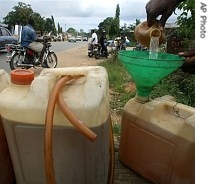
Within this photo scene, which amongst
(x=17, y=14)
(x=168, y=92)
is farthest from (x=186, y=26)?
(x=17, y=14)

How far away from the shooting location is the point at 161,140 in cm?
170

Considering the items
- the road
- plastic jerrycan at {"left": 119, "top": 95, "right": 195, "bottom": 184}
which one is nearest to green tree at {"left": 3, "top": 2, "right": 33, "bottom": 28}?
the road

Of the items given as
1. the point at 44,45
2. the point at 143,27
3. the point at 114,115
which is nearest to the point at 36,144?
the point at 143,27

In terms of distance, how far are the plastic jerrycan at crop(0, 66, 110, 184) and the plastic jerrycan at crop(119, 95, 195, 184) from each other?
36 centimetres

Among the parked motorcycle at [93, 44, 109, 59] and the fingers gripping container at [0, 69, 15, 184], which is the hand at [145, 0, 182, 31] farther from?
the parked motorcycle at [93, 44, 109, 59]

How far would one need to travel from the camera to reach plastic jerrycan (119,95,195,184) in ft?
5.14

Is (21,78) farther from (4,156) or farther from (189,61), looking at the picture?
(189,61)

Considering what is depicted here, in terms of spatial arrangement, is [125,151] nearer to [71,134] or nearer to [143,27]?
[71,134]

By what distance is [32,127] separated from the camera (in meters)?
1.34

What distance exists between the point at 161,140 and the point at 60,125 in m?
0.69

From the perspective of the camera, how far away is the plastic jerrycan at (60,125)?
4.28ft

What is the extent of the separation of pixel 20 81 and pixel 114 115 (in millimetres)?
2292

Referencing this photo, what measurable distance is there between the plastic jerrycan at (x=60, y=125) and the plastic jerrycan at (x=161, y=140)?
14.3 inches

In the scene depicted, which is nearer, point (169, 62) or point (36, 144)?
point (36, 144)
